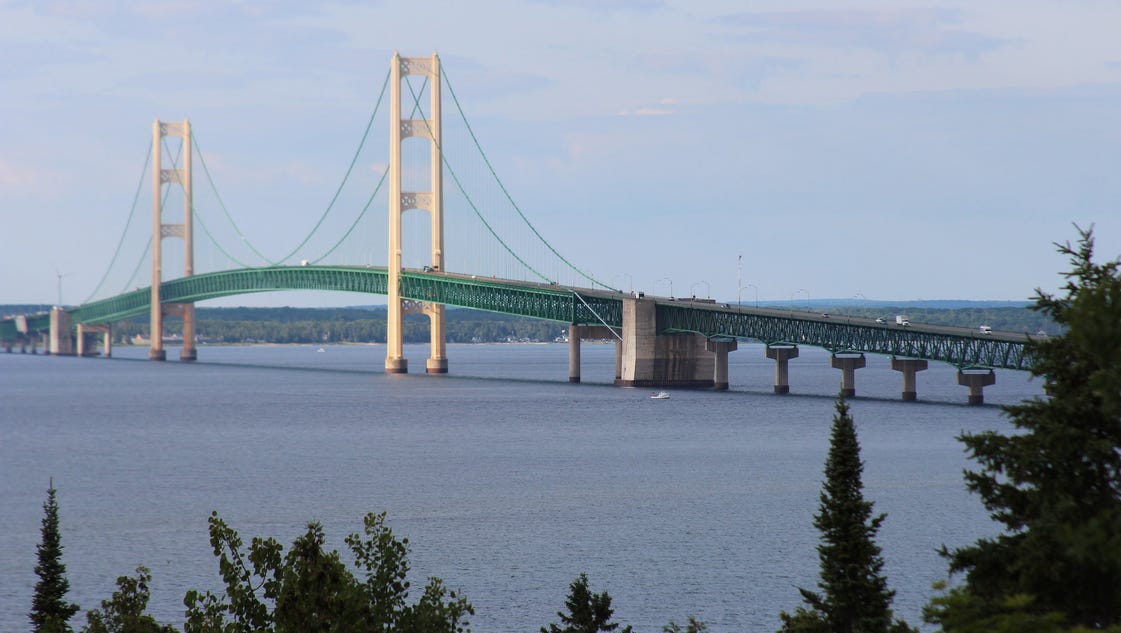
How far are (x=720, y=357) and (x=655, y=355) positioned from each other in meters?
4.94

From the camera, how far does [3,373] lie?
17925cm

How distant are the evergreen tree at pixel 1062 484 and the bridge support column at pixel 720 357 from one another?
93.7 meters

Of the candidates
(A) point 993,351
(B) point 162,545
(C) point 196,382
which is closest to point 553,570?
(B) point 162,545

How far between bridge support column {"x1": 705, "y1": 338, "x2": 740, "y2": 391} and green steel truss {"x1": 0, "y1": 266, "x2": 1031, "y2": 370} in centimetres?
222

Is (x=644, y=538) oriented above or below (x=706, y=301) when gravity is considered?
below

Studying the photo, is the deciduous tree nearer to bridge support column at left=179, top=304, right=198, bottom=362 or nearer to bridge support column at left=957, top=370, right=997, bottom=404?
bridge support column at left=957, top=370, right=997, bottom=404

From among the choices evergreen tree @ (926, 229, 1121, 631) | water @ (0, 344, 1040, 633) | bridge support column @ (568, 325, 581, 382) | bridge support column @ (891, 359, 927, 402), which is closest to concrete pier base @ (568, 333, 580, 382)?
bridge support column @ (568, 325, 581, 382)

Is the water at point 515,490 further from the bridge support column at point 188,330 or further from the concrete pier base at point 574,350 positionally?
the bridge support column at point 188,330

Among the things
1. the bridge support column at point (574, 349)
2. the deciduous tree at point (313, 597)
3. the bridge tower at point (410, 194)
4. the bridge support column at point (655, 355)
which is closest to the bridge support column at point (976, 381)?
the bridge support column at point (655, 355)

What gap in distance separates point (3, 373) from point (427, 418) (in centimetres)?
10885

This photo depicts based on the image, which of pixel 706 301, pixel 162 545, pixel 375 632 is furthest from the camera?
pixel 706 301

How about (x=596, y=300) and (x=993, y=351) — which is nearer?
(x=993, y=351)

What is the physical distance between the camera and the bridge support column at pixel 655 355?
354 ft

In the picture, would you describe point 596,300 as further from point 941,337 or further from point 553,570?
point 553,570
